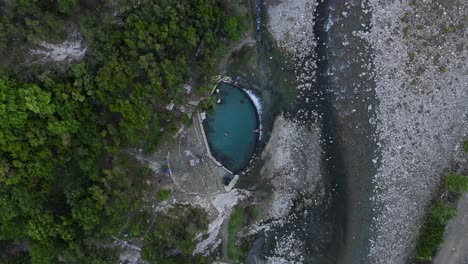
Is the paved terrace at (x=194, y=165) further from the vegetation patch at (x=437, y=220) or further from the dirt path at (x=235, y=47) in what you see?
the vegetation patch at (x=437, y=220)

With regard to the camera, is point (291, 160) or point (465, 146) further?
point (291, 160)

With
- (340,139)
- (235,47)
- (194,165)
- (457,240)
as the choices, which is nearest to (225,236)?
(194,165)

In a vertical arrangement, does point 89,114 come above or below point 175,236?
above

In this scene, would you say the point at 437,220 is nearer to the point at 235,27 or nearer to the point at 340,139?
the point at 340,139

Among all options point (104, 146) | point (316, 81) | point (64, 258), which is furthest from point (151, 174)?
point (316, 81)

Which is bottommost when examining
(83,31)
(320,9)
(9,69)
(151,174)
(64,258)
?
(64,258)

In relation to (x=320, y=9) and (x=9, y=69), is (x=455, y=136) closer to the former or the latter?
(x=320, y=9)
